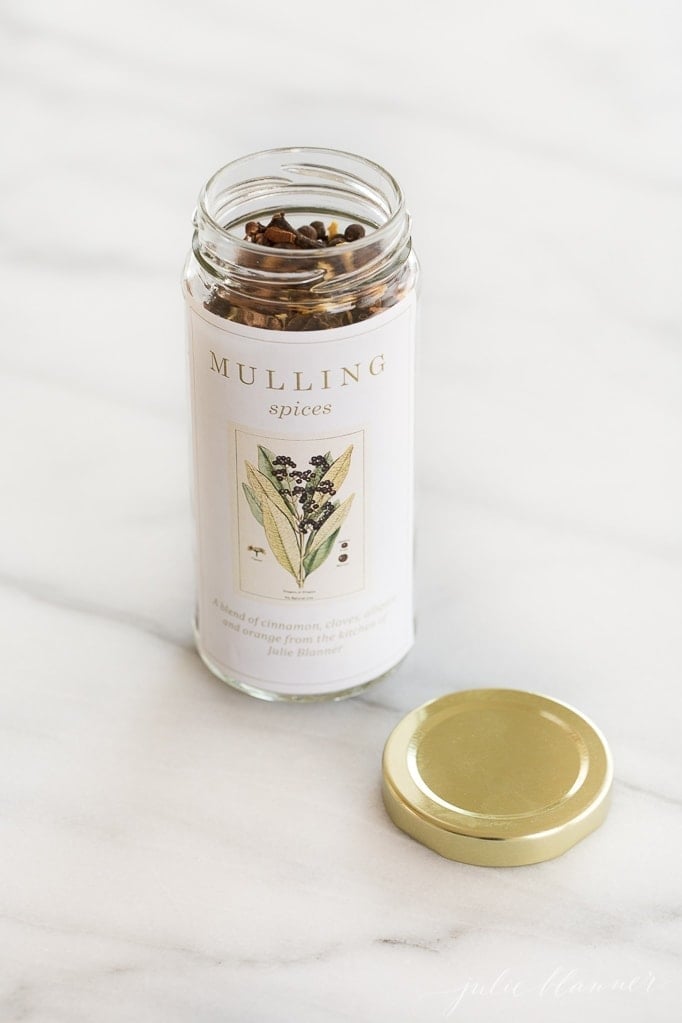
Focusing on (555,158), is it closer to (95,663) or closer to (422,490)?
(422,490)

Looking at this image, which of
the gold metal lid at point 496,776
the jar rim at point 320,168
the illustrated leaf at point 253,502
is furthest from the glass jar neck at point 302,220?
the gold metal lid at point 496,776

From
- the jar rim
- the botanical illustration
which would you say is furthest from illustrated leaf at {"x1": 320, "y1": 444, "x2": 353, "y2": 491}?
the jar rim

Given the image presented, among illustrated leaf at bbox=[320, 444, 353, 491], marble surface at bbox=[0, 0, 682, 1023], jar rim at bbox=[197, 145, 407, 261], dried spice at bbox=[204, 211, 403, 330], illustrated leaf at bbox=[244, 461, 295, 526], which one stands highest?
jar rim at bbox=[197, 145, 407, 261]

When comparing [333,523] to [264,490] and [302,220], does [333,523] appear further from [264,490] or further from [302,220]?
[302,220]

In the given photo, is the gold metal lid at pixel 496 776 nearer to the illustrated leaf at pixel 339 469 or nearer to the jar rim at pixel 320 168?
the illustrated leaf at pixel 339 469

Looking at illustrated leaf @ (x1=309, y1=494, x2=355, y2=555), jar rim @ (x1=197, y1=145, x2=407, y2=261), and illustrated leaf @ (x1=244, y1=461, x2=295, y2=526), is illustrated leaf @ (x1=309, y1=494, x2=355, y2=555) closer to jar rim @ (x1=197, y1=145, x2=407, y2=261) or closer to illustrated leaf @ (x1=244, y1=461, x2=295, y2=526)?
illustrated leaf @ (x1=244, y1=461, x2=295, y2=526)

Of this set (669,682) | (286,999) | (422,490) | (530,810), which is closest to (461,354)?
(422,490)
